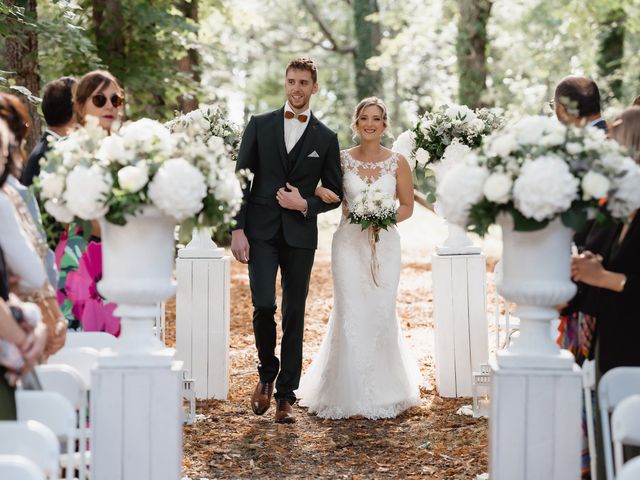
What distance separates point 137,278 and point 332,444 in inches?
97.6

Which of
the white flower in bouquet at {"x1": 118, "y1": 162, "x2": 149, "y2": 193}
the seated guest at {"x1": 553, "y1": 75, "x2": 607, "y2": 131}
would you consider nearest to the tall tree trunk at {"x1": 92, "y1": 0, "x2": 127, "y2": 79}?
the seated guest at {"x1": 553, "y1": 75, "x2": 607, "y2": 131}

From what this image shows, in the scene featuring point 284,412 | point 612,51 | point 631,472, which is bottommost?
point 284,412

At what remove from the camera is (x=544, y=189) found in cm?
328

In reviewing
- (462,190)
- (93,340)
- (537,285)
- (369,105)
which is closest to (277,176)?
(369,105)

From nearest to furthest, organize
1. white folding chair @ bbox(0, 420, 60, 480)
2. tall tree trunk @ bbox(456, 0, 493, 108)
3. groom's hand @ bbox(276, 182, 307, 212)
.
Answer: white folding chair @ bbox(0, 420, 60, 480) → groom's hand @ bbox(276, 182, 307, 212) → tall tree trunk @ bbox(456, 0, 493, 108)

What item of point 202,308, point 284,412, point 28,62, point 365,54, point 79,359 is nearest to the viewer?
point 79,359

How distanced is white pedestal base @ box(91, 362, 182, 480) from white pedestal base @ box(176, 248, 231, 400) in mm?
3031

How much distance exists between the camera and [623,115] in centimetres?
382

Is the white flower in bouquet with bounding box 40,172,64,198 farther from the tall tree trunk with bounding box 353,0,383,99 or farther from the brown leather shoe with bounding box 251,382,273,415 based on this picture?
the tall tree trunk with bounding box 353,0,383,99

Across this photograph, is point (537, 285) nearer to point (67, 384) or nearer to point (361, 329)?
point (67, 384)

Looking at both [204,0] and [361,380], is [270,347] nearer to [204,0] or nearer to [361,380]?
[361,380]

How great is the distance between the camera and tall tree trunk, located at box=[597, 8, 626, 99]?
18.3 m

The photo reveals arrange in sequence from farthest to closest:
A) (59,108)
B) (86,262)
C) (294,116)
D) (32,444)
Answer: (294,116) < (59,108) < (86,262) < (32,444)

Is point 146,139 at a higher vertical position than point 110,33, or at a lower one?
lower
